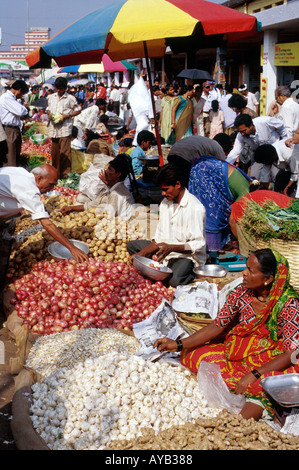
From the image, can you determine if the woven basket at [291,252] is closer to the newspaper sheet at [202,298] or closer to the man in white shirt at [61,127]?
the newspaper sheet at [202,298]

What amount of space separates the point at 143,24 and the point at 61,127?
5106 millimetres

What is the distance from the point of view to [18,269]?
4.99 meters

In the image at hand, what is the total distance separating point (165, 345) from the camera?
133 inches

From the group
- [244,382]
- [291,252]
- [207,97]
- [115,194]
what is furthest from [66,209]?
[207,97]

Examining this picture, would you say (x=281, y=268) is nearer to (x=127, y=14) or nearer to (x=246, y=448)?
(x=246, y=448)

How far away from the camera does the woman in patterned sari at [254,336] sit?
2975mm

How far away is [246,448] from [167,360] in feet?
3.30

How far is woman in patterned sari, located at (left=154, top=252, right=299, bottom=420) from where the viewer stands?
9.76 feet

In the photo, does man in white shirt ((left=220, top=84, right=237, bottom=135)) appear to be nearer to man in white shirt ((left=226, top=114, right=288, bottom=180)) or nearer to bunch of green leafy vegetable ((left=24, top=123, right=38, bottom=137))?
man in white shirt ((left=226, top=114, right=288, bottom=180))

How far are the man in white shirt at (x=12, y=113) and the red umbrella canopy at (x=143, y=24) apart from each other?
3652 millimetres

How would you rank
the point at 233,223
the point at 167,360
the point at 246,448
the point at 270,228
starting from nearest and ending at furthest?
the point at 246,448 < the point at 167,360 < the point at 270,228 < the point at 233,223

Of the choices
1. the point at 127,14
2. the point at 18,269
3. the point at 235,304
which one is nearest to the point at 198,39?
the point at 127,14

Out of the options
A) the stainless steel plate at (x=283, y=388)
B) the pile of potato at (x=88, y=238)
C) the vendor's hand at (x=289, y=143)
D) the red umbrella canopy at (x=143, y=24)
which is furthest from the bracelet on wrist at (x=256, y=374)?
the vendor's hand at (x=289, y=143)

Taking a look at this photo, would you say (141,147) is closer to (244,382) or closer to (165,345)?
(165,345)
